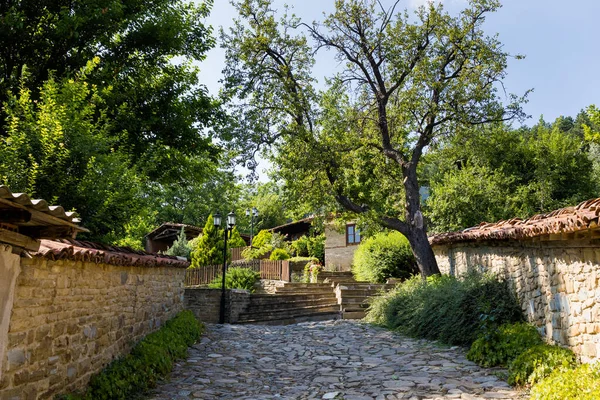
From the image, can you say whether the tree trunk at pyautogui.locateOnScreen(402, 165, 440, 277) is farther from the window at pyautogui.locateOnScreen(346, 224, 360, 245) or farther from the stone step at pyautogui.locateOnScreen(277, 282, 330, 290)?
the window at pyautogui.locateOnScreen(346, 224, 360, 245)

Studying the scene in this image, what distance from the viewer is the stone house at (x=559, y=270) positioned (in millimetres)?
5453

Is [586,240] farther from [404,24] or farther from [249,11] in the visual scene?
[249,11]

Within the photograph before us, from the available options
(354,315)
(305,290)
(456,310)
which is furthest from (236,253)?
(456,310)

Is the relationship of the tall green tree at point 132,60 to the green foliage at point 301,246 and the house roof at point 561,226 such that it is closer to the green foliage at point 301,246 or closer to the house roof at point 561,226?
the house roof at point 561,226

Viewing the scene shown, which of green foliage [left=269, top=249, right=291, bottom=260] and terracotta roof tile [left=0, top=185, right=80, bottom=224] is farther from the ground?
green foliage [left=269, top=249, right=291, bottom=260]

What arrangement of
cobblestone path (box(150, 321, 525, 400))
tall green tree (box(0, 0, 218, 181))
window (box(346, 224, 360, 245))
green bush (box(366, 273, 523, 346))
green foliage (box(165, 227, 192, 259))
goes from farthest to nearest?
window (box(346, 224, 360, 245)), green foliage (box(165, 227, 192, 259)), tall green tree (box(0, 0, 218, 181)), green bush (box(366, 273, 523, 346)), cobblestone path (box(150, 321, 525, 400))

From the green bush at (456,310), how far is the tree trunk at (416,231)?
1.45 metres

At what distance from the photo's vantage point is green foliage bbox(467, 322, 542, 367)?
701cm

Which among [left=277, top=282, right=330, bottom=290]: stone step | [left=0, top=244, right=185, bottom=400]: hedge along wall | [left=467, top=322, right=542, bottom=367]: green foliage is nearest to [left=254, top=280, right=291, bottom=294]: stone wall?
[left=277, top=282, right=330, bottom=290]: stone step

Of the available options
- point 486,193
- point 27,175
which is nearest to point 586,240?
point 27,175

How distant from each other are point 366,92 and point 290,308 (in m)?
7.65

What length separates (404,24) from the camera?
554 inches

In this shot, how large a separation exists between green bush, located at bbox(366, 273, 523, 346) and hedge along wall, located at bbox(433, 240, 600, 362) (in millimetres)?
327

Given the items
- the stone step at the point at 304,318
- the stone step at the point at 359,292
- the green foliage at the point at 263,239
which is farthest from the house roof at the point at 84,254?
the green foliage at the point at 263,239
